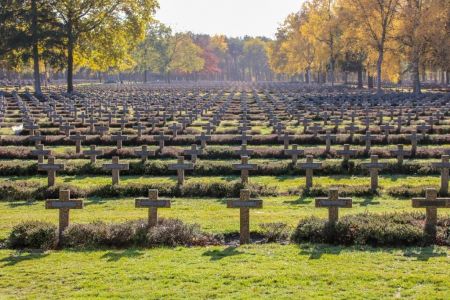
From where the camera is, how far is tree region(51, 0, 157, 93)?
64.1 m

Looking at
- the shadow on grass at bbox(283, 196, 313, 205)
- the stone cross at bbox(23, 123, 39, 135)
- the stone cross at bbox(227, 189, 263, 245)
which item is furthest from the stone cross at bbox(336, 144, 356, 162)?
the stone cross at bbox(23, 123, 39, 135)

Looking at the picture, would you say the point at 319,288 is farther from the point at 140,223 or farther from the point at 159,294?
the point at 140,223

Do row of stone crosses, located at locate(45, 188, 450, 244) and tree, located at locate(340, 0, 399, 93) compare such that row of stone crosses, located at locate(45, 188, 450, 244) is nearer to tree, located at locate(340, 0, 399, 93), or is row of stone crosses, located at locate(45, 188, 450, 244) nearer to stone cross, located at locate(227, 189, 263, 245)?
stone cross, located at locate(227, 189, 263, 245)

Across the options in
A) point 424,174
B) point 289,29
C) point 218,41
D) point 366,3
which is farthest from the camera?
point 218,41

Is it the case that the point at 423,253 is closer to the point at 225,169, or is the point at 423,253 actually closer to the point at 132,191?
the point at 132,191

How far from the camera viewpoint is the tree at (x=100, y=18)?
6412 centimetres

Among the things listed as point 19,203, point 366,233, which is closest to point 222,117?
point 19,203

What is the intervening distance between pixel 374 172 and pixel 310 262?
25.2ft

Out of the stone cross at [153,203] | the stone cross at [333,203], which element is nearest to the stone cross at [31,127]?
the stone cross at [153,203]

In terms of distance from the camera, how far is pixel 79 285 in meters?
8.93

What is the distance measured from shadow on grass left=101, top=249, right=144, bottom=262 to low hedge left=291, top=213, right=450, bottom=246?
108 inches

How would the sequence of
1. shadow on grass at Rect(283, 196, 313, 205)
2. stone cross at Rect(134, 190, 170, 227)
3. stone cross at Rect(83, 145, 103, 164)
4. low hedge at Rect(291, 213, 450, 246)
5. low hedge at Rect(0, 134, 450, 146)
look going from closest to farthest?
low hedge at Rect(291, 213, 450, 246), stone cross at Rect(134, 190, 170, 227), shadow on grass at Rect(283, 196, 313, 205), stone cross at Rect(83, 145, 103, 164), low hedge at Rect(0, 134, 450, 146)

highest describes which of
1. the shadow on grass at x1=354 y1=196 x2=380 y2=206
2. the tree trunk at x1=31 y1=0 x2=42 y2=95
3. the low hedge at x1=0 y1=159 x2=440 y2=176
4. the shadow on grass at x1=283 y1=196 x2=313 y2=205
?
the tree trunk at x1=31 y1=0 x2=42 y2=95

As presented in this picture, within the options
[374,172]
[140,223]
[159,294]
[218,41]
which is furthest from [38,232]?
[218,41]
